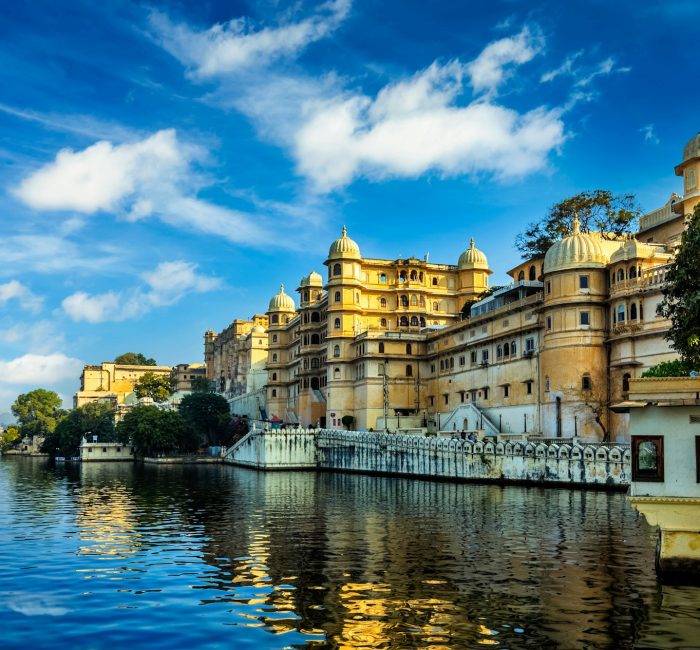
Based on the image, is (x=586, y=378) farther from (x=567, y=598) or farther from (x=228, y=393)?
(x=228, y=393)

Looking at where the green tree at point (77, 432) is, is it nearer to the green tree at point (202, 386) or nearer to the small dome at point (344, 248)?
the green tree at point (202, 386)

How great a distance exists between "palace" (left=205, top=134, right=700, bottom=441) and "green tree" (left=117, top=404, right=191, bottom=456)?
36.8 ft

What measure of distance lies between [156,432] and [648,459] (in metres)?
88.5

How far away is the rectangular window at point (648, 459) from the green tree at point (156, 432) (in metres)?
87.8

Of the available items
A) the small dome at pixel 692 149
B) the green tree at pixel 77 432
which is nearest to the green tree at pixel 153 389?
the green tree at pixel 77 432

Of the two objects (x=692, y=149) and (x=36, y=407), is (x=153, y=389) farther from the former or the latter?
(x=692, y=149)

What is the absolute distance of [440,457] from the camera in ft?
185

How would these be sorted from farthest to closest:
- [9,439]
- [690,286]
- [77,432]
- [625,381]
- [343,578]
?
[9,439] < [77,432] < [625,381] < [690,286] < [343,578]

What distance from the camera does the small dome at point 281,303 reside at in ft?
355

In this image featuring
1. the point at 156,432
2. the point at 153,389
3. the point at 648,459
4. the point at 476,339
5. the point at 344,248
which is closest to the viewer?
the point at 648,459

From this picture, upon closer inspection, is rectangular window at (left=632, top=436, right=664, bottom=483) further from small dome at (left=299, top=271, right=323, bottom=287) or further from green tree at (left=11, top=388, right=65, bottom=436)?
green tree at (left=11, top=388, right=65, bottom=436)

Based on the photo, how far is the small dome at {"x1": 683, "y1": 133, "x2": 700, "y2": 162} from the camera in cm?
5397

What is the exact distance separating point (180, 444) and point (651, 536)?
283ft

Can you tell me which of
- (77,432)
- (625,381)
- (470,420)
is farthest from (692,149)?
(77,432)
